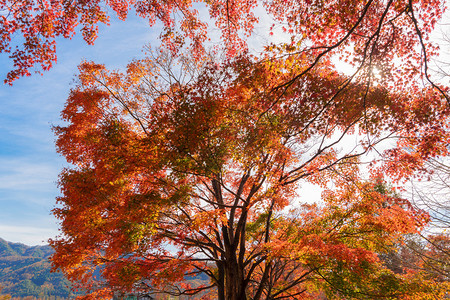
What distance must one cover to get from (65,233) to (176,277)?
5.59 meters

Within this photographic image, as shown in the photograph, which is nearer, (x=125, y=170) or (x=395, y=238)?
(x=125, y=170)

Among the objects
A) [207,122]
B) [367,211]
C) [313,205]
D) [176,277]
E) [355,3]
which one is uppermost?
[355,3]

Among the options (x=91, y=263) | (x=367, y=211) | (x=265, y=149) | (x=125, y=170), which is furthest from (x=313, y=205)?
(x=91, y=263)

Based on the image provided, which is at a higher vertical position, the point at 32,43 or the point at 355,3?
the point at 355,3

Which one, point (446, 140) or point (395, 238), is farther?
point (395, 238)

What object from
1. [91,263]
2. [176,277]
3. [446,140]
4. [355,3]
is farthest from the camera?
[91,263]

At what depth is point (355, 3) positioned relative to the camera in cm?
543

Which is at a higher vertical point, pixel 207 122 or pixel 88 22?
pixel 88 22

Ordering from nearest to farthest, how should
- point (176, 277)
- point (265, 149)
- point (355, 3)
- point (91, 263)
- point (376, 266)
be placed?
point (355, 3) < point (265, 149) < point (176, 277) < point (376, 266) < point (91, 263)

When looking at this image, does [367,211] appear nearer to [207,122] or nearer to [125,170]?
[207,122]

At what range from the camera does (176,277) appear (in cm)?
860

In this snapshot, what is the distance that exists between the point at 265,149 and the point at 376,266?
686cm

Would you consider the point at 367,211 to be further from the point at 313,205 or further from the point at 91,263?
the point at 91,263

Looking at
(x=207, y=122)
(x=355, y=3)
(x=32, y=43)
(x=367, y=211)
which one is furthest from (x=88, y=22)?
(x=367, y=211)
